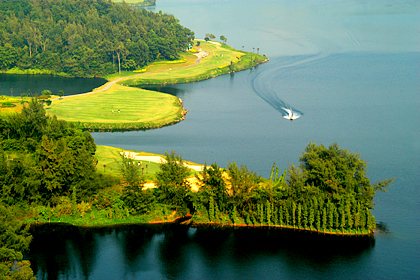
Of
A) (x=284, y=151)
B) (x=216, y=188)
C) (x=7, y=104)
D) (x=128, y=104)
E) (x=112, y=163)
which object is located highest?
(x=128, y=104)

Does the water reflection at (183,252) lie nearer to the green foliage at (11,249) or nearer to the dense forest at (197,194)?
the dense forest at (197,194)

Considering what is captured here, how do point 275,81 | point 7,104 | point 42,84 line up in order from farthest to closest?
point 42,84 → point 275,81 → point 7,104

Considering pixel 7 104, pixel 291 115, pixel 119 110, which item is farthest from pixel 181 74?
pixel 7 104

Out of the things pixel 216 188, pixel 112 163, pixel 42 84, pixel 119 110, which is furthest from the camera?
pixel 42 84

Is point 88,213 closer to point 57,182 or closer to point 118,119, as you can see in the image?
point 57,182

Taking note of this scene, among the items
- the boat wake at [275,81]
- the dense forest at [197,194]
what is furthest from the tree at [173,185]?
the boat wake at [275,81]

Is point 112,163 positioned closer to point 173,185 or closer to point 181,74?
point 173,185
